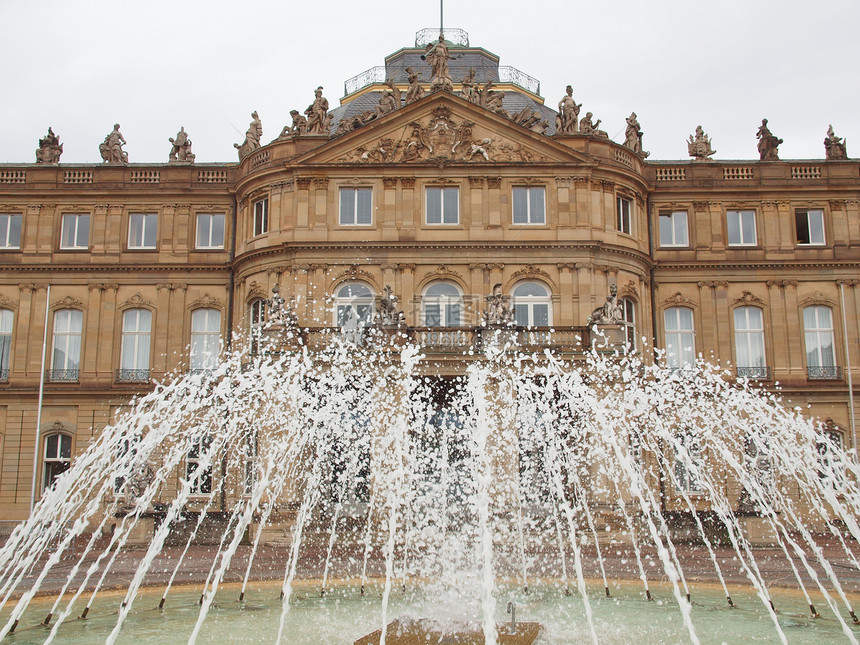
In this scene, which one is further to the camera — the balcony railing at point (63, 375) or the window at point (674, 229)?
the window at point (674, 229)

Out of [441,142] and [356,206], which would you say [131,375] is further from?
[441,142]

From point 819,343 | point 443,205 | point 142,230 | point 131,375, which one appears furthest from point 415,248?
point 819,343

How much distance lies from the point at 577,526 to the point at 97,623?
17.0 metres

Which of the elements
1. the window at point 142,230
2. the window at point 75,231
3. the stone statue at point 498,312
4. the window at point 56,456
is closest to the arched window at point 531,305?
the stone statue at point 498,312

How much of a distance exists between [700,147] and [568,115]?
20.6ft

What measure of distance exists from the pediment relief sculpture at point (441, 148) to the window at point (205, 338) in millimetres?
7981

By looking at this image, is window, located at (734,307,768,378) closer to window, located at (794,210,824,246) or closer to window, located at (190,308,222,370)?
window, located at (794,210,824,246)

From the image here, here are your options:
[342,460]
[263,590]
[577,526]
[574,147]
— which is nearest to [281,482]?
[342,460]

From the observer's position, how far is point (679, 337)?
34.8 meters

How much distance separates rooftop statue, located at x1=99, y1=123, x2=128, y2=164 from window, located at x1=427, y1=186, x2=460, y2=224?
12857 mm

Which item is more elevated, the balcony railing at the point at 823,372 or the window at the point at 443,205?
the window at the point at 443,205

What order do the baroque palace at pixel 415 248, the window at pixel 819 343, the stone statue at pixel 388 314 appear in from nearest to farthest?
the stone statue at pixel 388 314, the baroque palace at pixel 415 248, the window at pixel 819 343

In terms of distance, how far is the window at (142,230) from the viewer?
3556 centimetres

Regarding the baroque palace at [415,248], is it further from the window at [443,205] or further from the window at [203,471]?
the window at [203,471]
